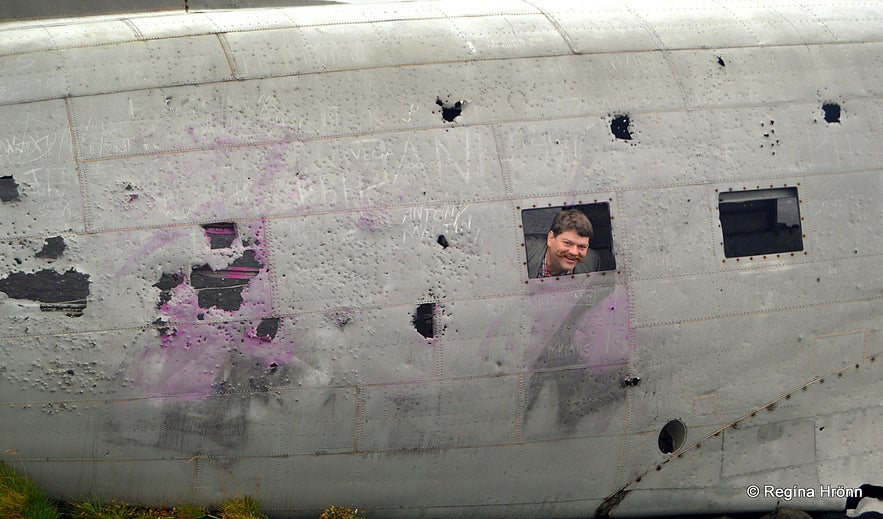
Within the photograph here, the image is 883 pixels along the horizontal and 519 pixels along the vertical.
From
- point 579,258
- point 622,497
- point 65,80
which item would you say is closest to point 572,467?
point 622,497

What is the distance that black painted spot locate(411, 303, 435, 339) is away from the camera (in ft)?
28.5

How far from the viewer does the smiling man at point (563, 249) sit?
8.87 m

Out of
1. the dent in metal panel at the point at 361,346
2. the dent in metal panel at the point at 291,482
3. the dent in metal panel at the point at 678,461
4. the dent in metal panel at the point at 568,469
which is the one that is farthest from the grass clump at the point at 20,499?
the dent in metal panel at the point at 678,461

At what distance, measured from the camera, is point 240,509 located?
8.75 m

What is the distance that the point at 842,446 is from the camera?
32.9 feet

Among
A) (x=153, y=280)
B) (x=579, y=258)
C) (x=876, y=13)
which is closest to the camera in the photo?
(x=153, y=280)

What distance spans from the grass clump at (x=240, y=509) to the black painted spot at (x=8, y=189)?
3.58 meters

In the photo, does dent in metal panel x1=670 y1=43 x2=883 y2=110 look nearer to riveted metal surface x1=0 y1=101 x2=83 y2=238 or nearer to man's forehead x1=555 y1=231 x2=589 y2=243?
man's forehead x1=555 y1=231 x2=589 y2=243

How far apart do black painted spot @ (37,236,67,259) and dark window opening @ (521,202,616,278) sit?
14.5 ft

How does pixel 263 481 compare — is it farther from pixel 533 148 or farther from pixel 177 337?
pixel 533 148

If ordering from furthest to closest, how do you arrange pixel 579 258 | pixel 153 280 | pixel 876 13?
pixel 876 13
pixel 579 258
pixel 153 280

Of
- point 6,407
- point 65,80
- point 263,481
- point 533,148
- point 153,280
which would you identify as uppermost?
point 65,80

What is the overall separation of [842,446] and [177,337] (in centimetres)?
734

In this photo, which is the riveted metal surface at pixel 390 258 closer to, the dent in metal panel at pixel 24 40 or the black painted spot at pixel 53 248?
the black painted spot at pixel 53 248
